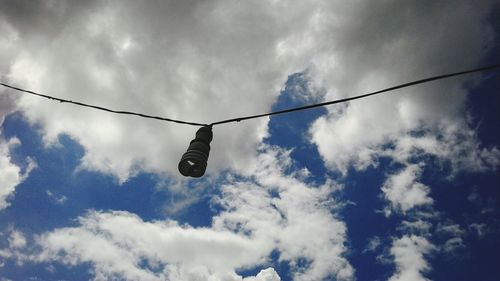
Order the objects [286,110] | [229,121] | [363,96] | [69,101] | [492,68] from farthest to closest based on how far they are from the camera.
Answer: [69,101], [229,121], [286,110], [363,96], [492,68]

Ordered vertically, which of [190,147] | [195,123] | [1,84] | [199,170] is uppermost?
[1,84]

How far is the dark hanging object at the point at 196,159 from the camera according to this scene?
15.3 ft

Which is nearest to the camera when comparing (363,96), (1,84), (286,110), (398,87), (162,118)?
(398,87)

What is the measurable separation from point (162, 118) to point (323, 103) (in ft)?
9.13

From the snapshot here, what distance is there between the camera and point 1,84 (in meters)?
8.11

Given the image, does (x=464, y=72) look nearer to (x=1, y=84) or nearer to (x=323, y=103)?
(x=323, y=103)

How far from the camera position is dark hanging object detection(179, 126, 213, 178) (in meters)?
4.66

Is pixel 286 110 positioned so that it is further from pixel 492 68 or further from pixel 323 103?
pixel 492 68

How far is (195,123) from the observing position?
5.46m

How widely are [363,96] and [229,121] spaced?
6.84 ft

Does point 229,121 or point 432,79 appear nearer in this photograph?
point 432,79

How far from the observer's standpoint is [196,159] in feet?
15.2

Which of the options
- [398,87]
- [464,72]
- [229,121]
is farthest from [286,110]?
[464,72]

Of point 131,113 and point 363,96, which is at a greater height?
point 131,113
